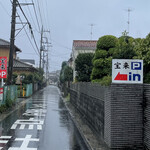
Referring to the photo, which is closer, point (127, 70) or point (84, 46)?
point (127, 70)

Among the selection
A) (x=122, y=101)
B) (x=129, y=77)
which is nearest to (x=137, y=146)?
(x=122, y=101)

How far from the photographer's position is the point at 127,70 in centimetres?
753

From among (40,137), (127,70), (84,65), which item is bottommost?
(40,137)

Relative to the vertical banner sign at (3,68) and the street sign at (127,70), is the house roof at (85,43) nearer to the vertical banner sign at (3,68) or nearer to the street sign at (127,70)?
the vertical banner sign at (3,68)

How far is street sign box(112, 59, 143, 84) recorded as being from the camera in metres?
7.50

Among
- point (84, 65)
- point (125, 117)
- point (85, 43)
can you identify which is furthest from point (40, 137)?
point (85, 43)

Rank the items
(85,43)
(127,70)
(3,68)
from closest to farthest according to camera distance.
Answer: (127,70), (3,68), (85,43)

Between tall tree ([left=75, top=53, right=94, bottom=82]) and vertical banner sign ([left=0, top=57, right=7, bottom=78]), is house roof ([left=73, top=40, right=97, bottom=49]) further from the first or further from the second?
vertical banner sign ([left=0, top=57, right=7, bottom=78])

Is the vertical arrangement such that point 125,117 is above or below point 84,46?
below

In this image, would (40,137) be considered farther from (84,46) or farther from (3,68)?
(84,46)

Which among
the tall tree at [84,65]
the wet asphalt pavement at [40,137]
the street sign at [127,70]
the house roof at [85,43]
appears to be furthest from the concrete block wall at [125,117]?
the house roof at [85,43]

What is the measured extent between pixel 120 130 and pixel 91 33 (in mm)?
31463

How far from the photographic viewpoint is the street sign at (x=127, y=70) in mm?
7500

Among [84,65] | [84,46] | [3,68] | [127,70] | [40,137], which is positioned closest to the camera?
[127,70]
